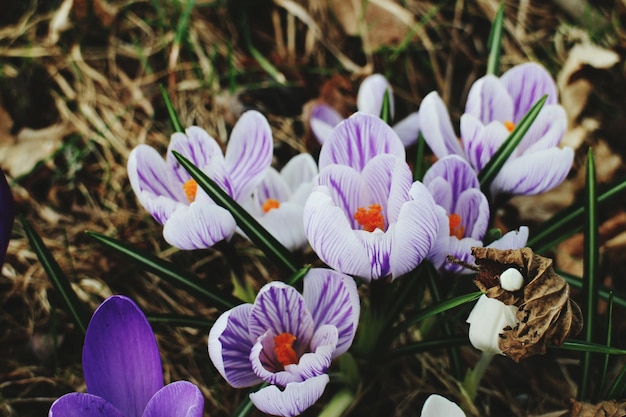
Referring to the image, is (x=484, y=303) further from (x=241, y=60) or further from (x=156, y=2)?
(x=156, y=2)

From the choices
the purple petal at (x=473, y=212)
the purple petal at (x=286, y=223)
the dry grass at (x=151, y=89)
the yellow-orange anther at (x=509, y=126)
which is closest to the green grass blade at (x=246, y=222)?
the purple petal at (x=286, y=223)

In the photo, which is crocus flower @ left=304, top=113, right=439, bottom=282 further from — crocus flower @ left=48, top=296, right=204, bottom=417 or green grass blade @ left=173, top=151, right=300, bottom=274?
crocus flower @ left=48, top=296, right=204, bottom=417

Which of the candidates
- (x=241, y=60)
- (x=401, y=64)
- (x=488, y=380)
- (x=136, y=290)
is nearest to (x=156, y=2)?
(x=241, y=60)

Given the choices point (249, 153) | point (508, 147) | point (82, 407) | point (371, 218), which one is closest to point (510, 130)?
point (508, 147)

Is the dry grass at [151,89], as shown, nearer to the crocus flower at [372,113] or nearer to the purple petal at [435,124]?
the crocus flower at [372,113]

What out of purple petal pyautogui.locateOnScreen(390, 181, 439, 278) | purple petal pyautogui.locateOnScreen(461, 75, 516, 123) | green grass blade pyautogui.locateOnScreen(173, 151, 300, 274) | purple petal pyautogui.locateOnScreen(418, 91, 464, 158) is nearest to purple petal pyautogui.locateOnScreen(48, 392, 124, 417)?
green grass blade pyautogui.locateOnScreen(173, 151, 300, 274)

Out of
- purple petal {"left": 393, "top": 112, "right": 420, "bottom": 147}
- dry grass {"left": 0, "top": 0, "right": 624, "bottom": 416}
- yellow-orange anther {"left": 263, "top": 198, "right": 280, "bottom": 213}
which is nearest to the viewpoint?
yellow-orange anther {"left": 263, "top": 198, "right": 280, "bottom": 213}
